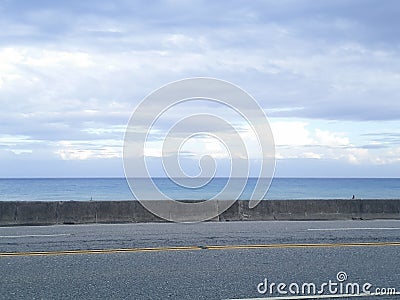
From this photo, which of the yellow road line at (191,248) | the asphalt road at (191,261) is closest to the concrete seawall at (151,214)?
the asphalt road at (191,261)

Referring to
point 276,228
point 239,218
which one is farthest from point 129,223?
point 276,228

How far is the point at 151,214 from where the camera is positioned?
16.8 metres

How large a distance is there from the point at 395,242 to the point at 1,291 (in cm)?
800

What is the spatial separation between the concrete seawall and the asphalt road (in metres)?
1.74

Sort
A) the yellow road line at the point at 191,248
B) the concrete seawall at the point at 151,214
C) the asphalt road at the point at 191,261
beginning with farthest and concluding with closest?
the concrete seawall at the point at 151,214 < the yellow road line at the point at 191,248 < the asphalt road at the point at 191,261

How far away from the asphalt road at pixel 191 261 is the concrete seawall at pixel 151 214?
1742 millimetres

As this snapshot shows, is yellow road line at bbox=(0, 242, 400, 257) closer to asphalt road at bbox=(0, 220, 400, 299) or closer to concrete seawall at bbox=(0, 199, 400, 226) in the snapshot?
asphalt road at bbox=(0, 220, 400, 299)

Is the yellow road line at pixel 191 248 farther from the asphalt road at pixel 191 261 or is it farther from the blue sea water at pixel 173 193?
the blue sea water at pixel 173 193

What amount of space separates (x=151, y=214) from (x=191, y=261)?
23.9 feet

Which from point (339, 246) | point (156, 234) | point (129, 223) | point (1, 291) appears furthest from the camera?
point (129, 223)

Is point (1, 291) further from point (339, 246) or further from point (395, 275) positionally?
point (339, 246)

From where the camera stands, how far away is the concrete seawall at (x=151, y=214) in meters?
16.0

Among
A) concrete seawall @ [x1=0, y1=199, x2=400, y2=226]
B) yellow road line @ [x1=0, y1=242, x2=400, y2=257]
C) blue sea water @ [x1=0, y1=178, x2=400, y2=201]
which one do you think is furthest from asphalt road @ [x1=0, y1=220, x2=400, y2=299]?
blue sea water @ [x1=0, y1=178, x2=400, y2=201]

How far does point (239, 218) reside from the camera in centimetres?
1723
